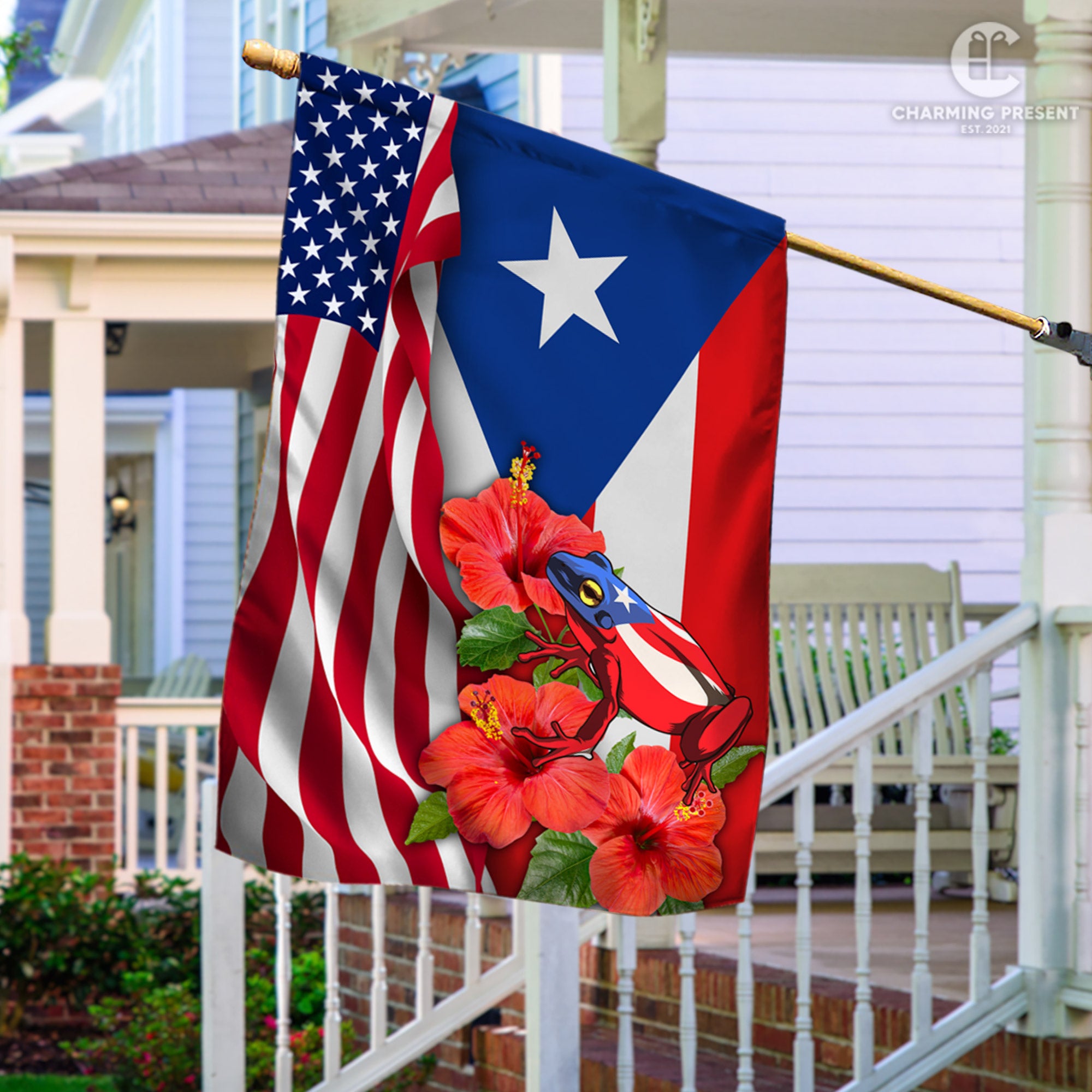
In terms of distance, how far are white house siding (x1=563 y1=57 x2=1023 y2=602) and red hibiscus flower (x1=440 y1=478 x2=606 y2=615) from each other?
6110mm

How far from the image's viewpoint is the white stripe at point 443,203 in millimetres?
2803

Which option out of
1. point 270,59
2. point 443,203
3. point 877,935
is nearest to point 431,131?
point 443,203

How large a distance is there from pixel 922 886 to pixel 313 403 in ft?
7.43

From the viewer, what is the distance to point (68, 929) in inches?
274

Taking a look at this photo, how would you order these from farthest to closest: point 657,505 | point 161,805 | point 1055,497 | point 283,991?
point 161,805 < point 283,991 < point 1055,497 < point 657,505

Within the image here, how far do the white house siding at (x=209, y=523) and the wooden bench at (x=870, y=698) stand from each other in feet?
26.1

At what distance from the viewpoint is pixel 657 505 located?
9.36 feet

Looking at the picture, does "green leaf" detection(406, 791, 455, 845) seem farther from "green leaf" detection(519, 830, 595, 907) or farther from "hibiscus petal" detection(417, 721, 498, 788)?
"green leaf" detection(519, 830, 595, 907)

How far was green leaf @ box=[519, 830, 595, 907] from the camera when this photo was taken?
2707 mm

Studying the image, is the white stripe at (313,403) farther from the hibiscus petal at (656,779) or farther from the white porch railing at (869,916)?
the white porch railing at (869,916)

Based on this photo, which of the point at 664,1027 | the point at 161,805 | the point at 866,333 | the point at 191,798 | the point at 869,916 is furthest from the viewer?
the point at 866,333

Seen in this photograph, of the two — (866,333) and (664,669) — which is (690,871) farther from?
(866,333)

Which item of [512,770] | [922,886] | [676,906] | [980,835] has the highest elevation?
[512,770]

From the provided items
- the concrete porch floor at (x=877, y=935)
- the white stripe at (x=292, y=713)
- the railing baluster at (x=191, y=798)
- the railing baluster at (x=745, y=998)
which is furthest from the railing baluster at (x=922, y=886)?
the railing baluster at (x=191, y=798)
